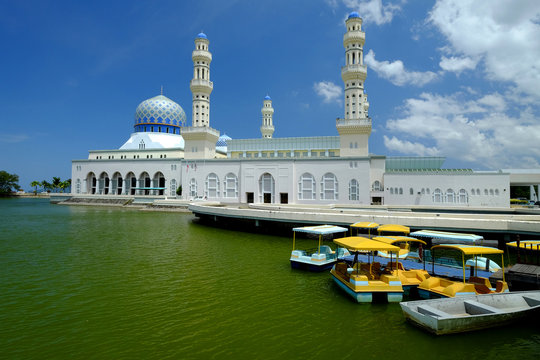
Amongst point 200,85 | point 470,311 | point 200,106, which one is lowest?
point 470,311

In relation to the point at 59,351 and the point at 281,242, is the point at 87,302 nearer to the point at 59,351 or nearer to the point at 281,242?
the point at 59,351

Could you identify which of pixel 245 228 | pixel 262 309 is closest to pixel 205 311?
pixel 262 309

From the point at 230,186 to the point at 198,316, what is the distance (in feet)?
151

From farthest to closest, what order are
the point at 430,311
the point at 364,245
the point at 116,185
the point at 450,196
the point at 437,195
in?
the point at 116,185 → the point at 437,195 → the point at 450,196 → the point at 364,245 → the point at 430,311

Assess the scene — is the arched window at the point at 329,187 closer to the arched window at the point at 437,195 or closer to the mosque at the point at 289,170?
the mosque at the point at 289,170

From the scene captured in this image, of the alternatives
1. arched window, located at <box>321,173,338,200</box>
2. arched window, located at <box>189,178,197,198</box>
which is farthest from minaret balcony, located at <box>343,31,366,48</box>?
arched window, located at <box>189,178,197,198</box>

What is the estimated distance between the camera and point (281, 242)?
23.7 metres

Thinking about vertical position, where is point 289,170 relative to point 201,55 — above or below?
below

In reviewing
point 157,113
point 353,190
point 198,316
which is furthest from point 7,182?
point 198,316

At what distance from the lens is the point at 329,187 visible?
4969 centimetres

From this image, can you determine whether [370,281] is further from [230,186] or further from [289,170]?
[230,186]

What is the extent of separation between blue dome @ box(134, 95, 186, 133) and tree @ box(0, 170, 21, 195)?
61470 mm

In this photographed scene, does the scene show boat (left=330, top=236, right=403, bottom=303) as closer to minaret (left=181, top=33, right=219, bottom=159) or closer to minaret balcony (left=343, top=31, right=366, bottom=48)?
minaret balcony (left=343, top=31, right=366, bottom=48)

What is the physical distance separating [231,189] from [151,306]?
44840 millimetres
